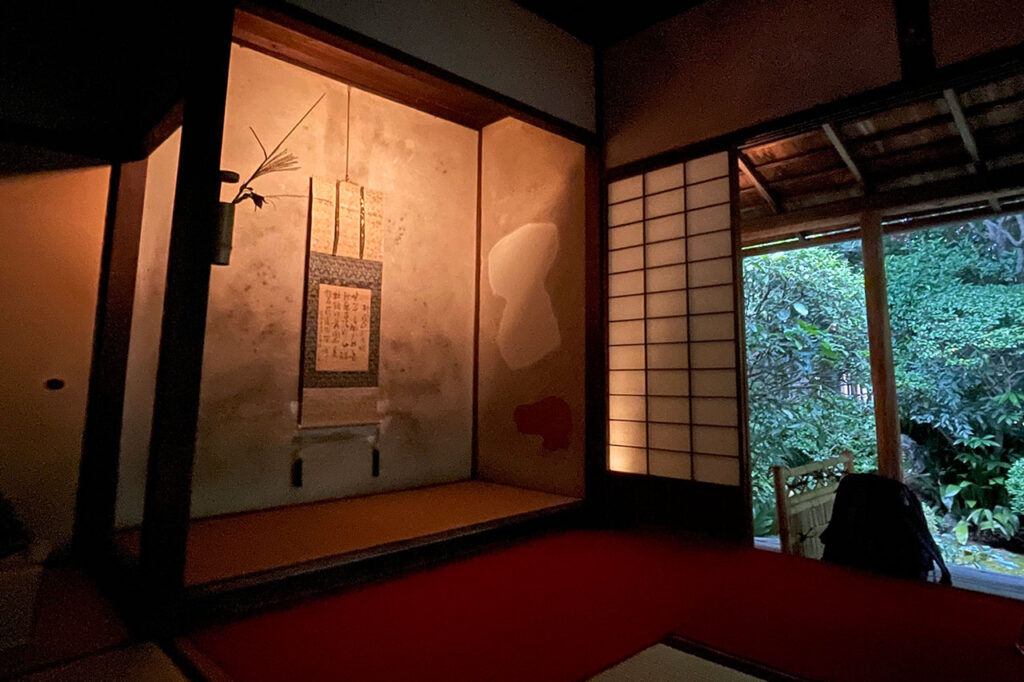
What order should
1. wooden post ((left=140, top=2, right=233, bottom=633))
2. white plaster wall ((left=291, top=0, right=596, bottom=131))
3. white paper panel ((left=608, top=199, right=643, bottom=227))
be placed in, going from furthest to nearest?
white paper panel ((left=608, top=199, right=643, bottom=227)), white plaster wall ((left=291, top=0, right=596, bottom=131)), wooden post ((left=140, top=2, right=233, bottom=633))

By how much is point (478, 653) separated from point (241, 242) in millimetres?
2644

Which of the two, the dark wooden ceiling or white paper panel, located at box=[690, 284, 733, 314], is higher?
the dark wooden ceiling

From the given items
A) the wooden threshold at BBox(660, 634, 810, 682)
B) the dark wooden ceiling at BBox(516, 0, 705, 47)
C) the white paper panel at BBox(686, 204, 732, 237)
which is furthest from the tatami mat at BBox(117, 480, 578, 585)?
the dark wooden ceiling at BBox(516, 0, 705, 47)

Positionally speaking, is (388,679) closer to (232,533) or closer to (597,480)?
(232,533)

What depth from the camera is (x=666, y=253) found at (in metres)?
3.21

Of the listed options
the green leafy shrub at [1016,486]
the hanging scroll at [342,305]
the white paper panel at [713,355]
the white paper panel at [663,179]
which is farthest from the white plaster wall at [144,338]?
the green leafy shrub at [1016,486]

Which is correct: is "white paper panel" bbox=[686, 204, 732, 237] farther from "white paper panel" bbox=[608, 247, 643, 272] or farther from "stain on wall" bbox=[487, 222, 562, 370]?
"stain on wall" bbox=[487, 222, 562, 370]

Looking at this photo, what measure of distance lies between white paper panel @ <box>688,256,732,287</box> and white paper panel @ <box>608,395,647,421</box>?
30.5 inches

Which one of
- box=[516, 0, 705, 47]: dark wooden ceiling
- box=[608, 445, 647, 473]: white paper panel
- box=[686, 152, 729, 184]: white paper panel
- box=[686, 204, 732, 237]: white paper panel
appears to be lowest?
box=[608, 445, 647, 473]: white paper panel

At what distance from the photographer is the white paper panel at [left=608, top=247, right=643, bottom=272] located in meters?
3.34

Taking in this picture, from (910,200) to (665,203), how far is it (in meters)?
1.80

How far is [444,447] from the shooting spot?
406 centimetres

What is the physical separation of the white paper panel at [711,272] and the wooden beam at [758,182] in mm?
1191

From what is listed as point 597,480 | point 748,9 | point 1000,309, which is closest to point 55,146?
point 597,480
